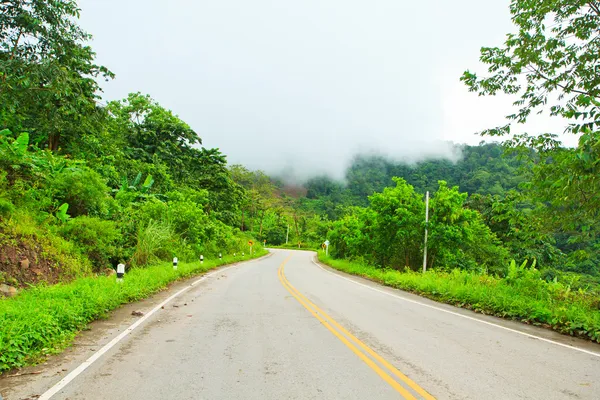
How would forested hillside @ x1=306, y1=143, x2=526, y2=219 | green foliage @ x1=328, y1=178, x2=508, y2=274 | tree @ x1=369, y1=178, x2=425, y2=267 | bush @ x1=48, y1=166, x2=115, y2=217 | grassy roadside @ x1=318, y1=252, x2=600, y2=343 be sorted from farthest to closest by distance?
forested hillside @ x1=306, y1=143, x2=526, y2=219
tree @ x1=369, y1=178, x2=425, y2=267
green foliage @ x1=328, y1=178, x2=508, y2=274
bush @ x1=48, y1=166, x2=115, y2=217
grassy roadside @ x1=318, y1=252, x2=600, y2=343

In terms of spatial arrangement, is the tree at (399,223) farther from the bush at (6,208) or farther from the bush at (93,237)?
the bush at (6,208)

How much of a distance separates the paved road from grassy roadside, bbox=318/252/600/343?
2.60 feet

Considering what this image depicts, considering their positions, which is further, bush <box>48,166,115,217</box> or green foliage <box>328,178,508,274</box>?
green foliage <box>328,178,508,274</box>

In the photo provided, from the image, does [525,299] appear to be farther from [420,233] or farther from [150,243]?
[150,243]

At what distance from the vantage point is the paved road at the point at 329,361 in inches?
159

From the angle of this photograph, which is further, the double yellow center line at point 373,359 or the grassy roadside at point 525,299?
the grassy roadside at point 525,299

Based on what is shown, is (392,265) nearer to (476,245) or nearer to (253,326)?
(476,245)

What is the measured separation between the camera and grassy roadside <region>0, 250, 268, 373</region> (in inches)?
186

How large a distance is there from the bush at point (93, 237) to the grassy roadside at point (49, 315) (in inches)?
138

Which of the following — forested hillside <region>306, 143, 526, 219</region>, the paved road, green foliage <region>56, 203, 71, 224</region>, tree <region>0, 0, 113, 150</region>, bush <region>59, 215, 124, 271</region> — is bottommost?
the paved road

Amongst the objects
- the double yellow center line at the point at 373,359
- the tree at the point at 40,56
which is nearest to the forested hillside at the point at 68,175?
the tree at the point at 40,56

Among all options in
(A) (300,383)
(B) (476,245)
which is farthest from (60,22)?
(B) (476,245)

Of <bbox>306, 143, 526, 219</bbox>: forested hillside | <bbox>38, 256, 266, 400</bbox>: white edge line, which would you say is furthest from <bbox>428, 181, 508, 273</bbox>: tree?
<bbox>306, 143, 526, 219</bbox>: forested hillside

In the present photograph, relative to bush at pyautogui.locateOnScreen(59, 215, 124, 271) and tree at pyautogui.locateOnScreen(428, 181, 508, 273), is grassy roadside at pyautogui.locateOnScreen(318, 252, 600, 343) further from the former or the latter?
bush at pyautogui.locateOnScreen(59, 215, 124, 271)
